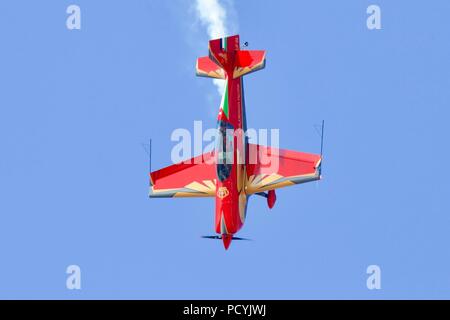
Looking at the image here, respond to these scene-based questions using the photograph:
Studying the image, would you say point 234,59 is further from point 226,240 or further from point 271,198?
point 226,240

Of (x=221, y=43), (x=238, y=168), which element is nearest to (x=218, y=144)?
(x=238, y=168)

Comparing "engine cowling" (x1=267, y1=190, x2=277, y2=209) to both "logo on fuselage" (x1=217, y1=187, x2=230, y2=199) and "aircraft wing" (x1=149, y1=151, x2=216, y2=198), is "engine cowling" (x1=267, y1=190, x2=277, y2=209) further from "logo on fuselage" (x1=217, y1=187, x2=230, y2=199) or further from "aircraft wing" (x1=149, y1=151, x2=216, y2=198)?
"logo on fuselage" (x1=217, y1=187, x2=230, y2=199)

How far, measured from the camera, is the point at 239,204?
60.7 m

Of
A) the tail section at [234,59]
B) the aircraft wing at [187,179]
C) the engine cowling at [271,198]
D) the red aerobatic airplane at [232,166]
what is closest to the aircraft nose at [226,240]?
the red aerobatic airplane at [232,166]

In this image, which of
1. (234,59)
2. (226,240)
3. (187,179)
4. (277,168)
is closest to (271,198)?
(277,168)

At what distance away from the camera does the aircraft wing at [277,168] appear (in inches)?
2411

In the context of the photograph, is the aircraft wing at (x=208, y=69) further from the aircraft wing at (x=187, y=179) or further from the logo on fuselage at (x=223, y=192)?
the logo on fuselage at (x=223, y=192)

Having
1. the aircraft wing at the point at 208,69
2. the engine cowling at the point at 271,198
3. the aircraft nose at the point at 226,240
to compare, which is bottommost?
the aircraft nose at the point at 226,240

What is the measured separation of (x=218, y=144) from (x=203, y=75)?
6116mm

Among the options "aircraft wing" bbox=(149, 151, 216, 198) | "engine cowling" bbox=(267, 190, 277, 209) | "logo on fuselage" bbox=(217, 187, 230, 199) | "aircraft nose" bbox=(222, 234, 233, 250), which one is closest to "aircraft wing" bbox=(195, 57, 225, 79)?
"aircraft wing" bbox=(149, 151, 216, 198)

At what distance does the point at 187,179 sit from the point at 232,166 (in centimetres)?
409

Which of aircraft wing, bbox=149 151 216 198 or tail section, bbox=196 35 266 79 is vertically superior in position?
tail section, bbox=196 35 266 79

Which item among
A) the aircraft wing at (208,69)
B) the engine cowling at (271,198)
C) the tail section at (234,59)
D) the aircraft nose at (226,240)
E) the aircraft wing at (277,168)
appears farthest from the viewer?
the engine cowling at (271,198)

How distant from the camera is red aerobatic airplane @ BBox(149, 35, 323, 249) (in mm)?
59531
